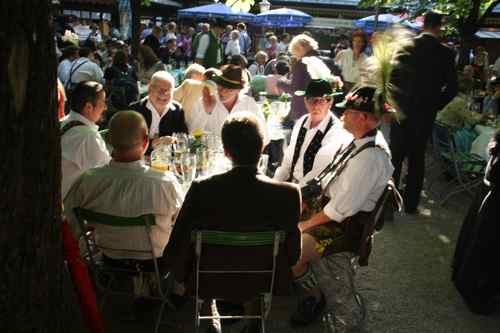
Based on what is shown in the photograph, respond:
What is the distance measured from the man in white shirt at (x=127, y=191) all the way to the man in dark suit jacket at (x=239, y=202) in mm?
379

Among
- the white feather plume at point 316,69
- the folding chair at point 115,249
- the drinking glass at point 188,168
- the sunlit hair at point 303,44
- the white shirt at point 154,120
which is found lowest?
the folding chair at point 115,249

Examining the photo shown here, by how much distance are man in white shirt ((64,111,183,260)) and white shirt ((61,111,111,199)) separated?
629mm

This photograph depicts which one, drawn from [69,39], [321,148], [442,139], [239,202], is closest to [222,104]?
[321,148]

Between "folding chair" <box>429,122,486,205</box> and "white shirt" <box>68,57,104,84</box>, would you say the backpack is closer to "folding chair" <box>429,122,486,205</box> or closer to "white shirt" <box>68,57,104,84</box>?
"white shirt" <box>68,57,104,84</box>

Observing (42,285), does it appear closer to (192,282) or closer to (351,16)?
(192,282)

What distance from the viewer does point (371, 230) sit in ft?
9.25

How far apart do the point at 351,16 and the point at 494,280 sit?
2990cm

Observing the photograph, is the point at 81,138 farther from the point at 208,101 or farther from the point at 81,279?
the point at 208,101

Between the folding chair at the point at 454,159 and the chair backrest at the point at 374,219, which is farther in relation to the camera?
the folding chair at the point at 454,159

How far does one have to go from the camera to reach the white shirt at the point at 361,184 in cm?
279

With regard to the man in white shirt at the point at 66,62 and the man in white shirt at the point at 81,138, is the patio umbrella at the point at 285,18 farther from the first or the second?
the man in white shirt at the point at 81,138

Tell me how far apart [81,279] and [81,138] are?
1278mm

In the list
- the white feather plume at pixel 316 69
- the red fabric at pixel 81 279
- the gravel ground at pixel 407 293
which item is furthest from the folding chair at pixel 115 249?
the white feather plume at pixel 316 69

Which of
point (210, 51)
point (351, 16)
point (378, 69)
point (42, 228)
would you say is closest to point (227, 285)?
point (42, 228)
